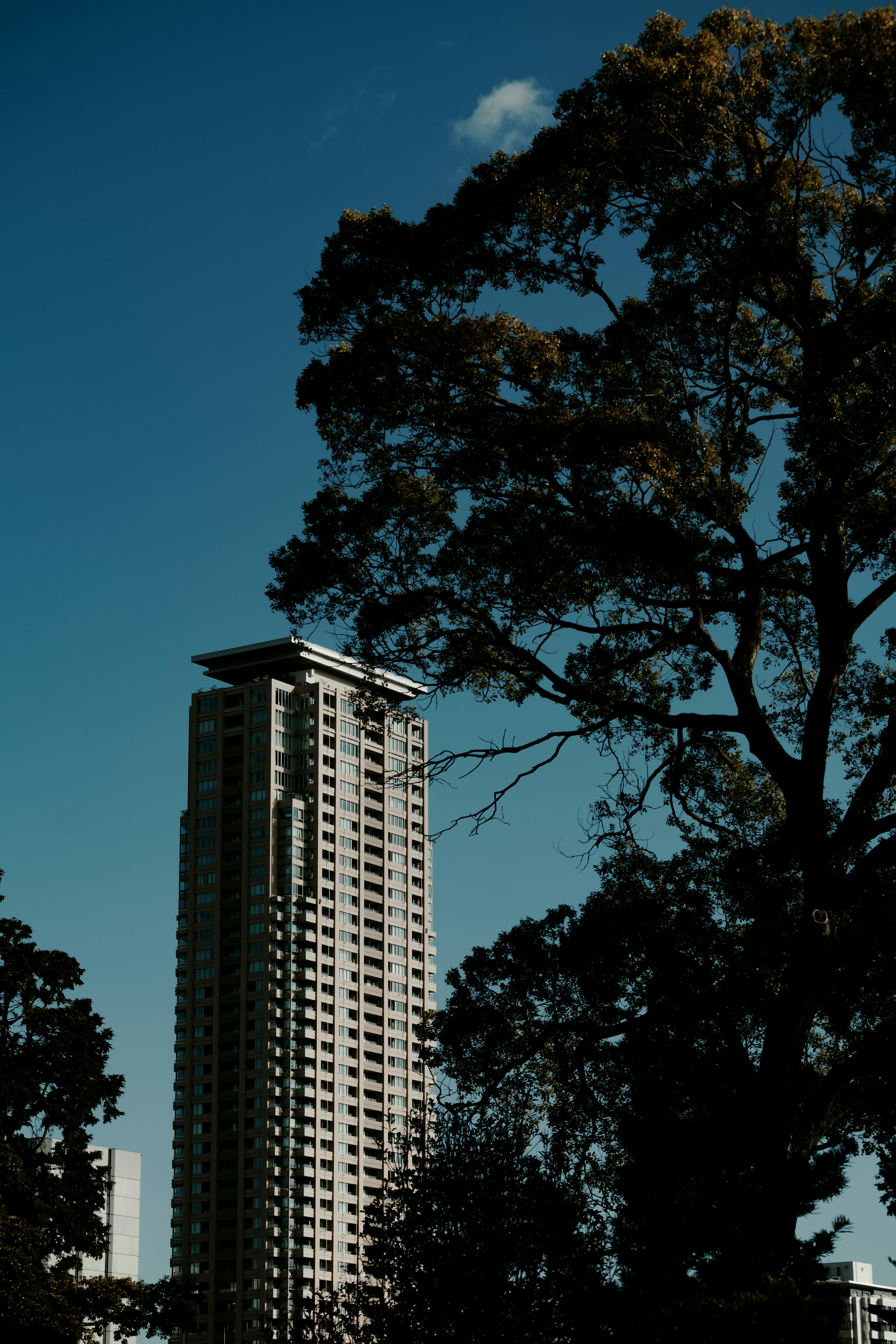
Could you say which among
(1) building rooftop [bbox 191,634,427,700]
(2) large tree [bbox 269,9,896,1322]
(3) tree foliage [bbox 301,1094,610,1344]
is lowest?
(3) tree foliage [bbox 301,1094,610,1344]

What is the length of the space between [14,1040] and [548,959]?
22592 mm

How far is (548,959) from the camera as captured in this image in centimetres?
1650

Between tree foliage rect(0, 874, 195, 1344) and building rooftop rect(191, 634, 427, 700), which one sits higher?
building rooftop rect(191, 634, 427, 700)

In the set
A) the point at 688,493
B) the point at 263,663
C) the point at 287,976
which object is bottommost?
the point at 688,493

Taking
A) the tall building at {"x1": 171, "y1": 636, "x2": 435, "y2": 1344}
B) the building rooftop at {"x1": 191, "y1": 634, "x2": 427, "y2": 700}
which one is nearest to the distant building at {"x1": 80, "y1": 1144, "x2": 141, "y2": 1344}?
the tall building at {"x1": 171, "y1": 636, "x2": 435, "y2": 1344}

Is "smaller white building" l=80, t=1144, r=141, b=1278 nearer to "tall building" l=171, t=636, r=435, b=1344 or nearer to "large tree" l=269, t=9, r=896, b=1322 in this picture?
"tall building" l=171, t=636, r=435, b=1344

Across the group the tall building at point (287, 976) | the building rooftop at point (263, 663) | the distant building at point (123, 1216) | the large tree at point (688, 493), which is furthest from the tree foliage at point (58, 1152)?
the building rooftop at point (263, 663)

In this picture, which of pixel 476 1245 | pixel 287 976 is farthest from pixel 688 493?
pixel 287 976

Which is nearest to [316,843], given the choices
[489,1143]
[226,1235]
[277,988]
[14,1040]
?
[277,988]

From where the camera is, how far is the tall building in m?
124

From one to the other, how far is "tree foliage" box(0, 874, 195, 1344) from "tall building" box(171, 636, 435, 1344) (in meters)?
81.4

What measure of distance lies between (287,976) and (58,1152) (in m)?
100

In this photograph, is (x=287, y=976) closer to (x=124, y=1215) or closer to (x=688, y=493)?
(x=124, y=1215)

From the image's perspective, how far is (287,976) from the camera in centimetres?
13300
